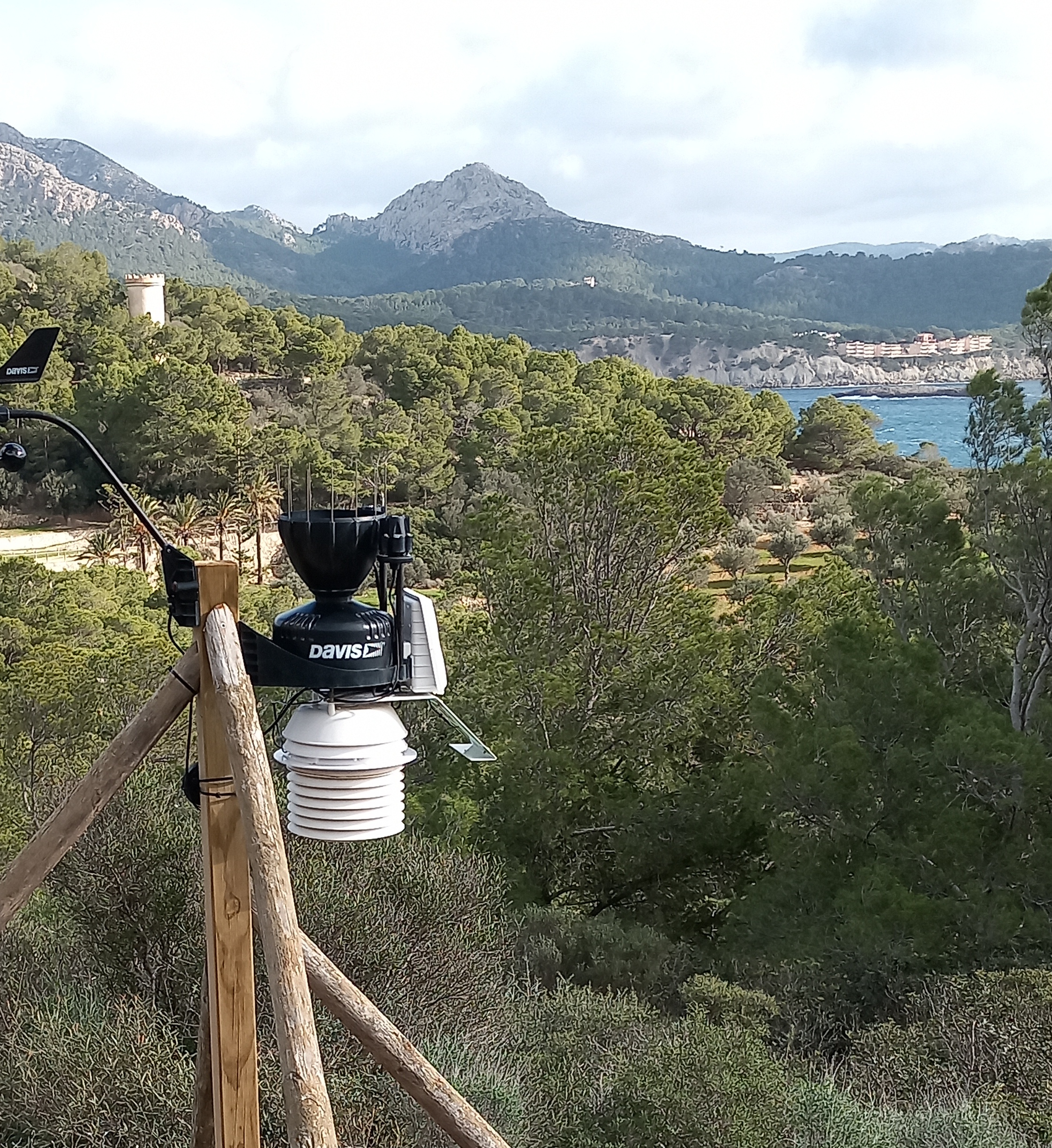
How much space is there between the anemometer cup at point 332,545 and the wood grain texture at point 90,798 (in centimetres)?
35

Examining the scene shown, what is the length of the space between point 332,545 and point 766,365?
7117 cm

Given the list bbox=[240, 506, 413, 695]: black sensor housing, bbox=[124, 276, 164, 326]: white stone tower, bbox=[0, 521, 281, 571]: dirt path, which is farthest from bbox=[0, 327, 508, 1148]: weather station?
bbox=[124, 276, 164, 326]: white stone tower

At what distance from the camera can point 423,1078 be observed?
2527 mm

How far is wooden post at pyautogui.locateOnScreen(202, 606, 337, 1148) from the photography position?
1759 mm

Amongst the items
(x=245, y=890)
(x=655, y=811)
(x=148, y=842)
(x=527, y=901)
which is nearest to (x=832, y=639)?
(x=655, y=811)

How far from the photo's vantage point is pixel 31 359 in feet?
6.81

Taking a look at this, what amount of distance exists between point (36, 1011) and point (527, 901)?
15.1 ft

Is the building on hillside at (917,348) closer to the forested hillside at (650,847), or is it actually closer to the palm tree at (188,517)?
the palm tree at (188,517)

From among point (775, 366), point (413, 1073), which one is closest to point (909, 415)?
point (775, 366)

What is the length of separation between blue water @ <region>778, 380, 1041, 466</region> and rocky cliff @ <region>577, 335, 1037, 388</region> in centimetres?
285

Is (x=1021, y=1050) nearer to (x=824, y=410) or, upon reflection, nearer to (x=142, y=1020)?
(x=142, y=1020)

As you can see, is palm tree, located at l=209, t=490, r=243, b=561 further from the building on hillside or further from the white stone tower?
the building on hillside

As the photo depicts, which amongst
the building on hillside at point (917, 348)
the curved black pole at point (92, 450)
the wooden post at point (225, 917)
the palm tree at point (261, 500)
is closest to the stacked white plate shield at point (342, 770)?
the wooden post at point (225, 917)

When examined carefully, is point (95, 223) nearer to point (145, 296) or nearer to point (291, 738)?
point (145, 296)
